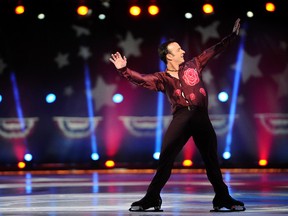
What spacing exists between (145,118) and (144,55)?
88cm

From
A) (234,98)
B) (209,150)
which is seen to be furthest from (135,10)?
(209,150)

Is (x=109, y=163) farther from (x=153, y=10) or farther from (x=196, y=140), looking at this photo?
(x=196, y=140)

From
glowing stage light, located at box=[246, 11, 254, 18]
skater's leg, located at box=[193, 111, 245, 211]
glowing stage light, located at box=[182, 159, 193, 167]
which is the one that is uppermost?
glowing stage light, located at box=[246, 11, 254, 18]

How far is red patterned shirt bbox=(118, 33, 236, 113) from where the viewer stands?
16.5ft

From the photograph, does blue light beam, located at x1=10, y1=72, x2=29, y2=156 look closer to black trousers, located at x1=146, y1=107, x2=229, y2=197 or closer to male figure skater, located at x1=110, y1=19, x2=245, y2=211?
male figure skater, located at x1=110, y1=19, x2=245, y2=211

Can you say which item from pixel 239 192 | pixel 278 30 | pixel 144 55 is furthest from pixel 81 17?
pixel 239 192

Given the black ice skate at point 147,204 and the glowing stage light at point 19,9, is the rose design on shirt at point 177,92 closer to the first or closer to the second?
the black ice skate at point 147,204

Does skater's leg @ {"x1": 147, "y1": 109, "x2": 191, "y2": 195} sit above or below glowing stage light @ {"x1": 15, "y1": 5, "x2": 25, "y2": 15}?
below

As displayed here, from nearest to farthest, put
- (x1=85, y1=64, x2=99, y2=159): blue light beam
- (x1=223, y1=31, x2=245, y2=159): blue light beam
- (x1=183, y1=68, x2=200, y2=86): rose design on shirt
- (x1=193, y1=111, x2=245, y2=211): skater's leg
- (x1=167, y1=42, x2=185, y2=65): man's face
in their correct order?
(x1=193, y1=111, x2=245, y2=211): skater's leg < (x1=183, y1=68, x2=200, y2=86): rose design on shirt < (x1=167, y1=42, x2=185, y2=65): man's face < (x1=223, y1=31, x2=245, y2=159): blue light beam < (x1=85, y1=64, x2=99, y2=159): blue light beam

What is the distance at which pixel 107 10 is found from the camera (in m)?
10.5

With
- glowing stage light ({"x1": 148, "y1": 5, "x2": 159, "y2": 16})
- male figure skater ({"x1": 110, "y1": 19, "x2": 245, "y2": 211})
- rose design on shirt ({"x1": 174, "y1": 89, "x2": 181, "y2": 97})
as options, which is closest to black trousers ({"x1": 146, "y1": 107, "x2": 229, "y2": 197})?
male figure skater ({"x1": 110, "y1": 19, "x2": 245, "y2": 211})

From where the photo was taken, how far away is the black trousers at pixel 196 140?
195 inches

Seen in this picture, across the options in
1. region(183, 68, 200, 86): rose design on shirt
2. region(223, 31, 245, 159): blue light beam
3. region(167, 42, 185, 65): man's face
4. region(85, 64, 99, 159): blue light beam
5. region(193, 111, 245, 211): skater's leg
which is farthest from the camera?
region(85, 64, 99, 159): blue light beam

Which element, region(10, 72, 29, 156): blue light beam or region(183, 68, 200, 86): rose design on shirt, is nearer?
region(183, 68, 200, 86): rose design on shirt
